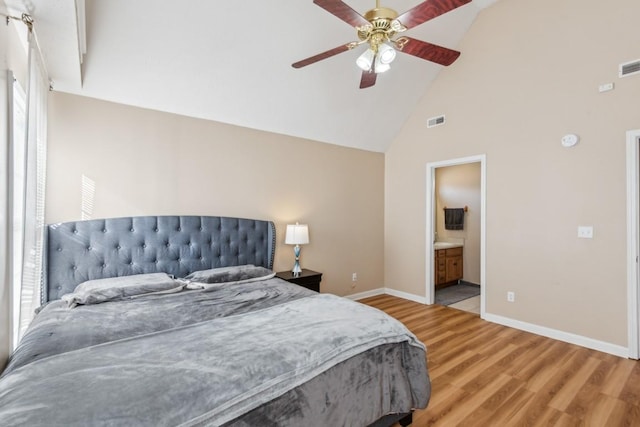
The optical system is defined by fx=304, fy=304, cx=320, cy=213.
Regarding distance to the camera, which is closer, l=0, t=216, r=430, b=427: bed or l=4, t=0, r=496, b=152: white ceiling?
l=0, t=216, r=430, b=427: bed

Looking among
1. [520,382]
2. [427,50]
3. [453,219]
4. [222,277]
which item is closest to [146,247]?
[222,277]

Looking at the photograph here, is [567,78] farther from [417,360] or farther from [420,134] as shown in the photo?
[417,360]

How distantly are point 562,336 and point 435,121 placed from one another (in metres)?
3.10

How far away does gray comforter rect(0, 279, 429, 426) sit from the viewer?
110 centimetres

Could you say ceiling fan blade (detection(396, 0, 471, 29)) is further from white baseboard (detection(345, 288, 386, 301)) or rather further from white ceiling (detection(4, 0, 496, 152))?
white baseboard (detection(345, 288, 386, 301))

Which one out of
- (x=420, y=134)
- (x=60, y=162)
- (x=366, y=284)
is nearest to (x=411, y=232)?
(x=366, y=284)

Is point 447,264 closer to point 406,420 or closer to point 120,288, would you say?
point 406,420

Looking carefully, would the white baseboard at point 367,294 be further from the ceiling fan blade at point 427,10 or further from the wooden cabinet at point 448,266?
the ceiling fan blade at point 427,10

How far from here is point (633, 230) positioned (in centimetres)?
290

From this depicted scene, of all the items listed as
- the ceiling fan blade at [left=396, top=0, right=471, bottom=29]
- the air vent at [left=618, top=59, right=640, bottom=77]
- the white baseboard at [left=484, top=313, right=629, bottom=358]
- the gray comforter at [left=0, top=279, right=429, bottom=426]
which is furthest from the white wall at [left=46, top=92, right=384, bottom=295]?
the air vent at [left=618, top=59, right=640, bottom=77]

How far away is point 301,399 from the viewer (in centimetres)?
139

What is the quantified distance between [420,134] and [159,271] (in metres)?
4.01

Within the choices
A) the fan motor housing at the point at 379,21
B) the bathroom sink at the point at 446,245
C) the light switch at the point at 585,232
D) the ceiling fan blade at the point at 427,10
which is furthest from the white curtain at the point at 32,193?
the bathroom sink at the point at 446,245

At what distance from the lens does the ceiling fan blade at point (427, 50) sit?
215 cm
